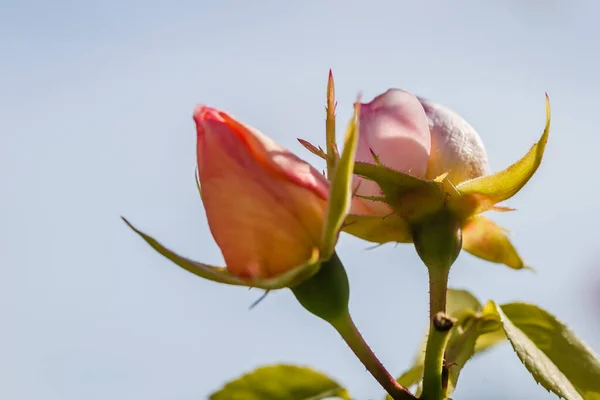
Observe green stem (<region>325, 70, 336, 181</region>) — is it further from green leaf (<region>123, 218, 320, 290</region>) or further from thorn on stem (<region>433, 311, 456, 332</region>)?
thorn on stem (<region>433, 311, 456, 332</region>)

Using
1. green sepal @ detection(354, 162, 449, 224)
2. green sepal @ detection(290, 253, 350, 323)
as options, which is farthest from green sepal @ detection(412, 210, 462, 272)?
green sepal @ detection(290, 253, 350, 323)

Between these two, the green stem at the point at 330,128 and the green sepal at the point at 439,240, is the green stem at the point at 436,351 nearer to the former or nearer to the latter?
the green sepal at the point at 439,240

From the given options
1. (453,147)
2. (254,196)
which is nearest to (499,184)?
(453,147)

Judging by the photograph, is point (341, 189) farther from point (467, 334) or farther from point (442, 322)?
point (467, 334)

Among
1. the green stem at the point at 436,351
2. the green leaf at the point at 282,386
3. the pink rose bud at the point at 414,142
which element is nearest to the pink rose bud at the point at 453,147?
the pink rose bud at the point at 414,142

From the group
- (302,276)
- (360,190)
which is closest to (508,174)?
(360,190)

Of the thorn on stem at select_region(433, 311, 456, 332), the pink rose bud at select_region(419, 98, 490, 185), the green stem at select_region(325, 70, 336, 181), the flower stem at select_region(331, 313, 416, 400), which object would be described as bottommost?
the flower stem at select_region(331, 313, 416, 400)
